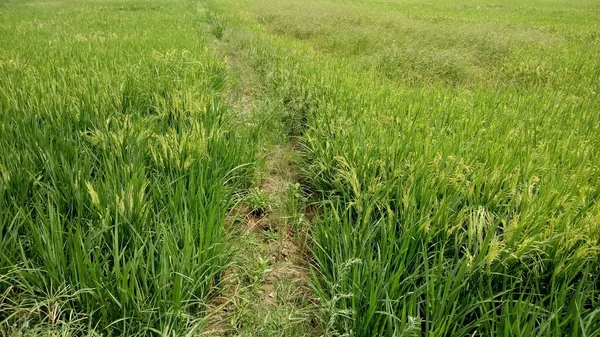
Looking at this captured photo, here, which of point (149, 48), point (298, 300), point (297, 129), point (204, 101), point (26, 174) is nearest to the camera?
point (298, 300)

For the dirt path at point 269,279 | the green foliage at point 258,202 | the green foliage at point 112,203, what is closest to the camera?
the green foliage at point 112,203

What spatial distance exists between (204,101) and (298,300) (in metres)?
1.98

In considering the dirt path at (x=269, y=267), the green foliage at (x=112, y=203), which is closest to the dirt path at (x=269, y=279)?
the dirt path at (x=269, y=267)

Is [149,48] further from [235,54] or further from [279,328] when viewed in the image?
[279,328]

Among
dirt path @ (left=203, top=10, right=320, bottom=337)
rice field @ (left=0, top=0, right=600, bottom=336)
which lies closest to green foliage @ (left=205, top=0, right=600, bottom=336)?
rice field @ (left=0, top=0, right=600, bottom=336)

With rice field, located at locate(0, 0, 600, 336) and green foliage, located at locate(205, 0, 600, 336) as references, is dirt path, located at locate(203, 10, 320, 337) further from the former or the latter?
green foliage, located at locate(205, 0, 600, 336)

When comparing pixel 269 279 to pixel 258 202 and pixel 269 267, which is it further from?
pixel 258 202

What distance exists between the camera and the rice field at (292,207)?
118cm

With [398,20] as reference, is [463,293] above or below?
below

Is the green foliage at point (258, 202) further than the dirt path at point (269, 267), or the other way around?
the green foliage at point (258, 202)

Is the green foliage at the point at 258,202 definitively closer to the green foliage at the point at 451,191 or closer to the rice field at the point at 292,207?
the rice field at the point at 292,207

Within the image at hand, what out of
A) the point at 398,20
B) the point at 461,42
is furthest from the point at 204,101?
the point at 398,20

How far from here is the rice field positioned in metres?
1.18

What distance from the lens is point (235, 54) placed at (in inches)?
278
